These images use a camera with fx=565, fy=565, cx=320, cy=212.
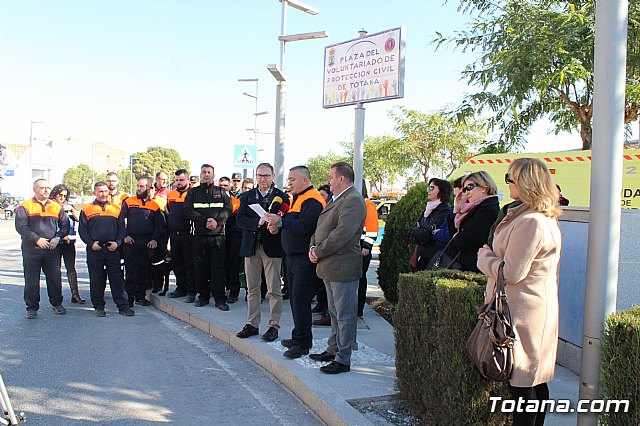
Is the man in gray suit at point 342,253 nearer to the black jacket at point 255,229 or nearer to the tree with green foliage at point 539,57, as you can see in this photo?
the black jacket at point 255,229

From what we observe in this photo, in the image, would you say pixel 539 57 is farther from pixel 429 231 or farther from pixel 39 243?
pixel 39 243

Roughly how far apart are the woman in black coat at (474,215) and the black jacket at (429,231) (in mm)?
924

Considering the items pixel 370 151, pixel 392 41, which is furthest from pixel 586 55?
pixel 370 151

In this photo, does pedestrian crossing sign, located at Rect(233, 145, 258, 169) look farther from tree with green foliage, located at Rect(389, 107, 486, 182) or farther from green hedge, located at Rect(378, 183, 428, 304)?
tree with green foliage, located at Rect(389, 107, 486, 182)

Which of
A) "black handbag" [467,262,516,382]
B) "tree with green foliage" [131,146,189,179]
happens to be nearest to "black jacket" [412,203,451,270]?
"black handbag" [467,262,516,382]

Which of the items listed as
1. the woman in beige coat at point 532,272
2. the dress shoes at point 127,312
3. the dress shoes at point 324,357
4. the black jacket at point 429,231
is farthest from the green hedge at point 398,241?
the woman in beige coat at point 532,272

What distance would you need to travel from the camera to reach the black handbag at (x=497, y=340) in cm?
313

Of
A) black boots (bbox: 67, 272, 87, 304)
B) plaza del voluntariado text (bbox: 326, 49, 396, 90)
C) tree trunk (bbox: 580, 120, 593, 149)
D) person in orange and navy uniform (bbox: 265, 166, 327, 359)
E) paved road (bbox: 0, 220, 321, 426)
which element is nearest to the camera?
paved road (bbox: 0, 220, 321, 426)

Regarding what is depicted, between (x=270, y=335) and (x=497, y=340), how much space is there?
3.78 metres

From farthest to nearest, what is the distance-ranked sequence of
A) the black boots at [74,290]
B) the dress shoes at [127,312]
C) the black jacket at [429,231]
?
1. the black boots at [74,290]
2. the dress shoes at [127,312]
3. the black jacket at [429,231]

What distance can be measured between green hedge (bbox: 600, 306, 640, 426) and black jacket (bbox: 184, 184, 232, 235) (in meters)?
6.38

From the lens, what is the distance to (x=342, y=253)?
5309 millimetres

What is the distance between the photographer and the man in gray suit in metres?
5.23

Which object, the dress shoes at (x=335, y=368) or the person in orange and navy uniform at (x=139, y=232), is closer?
the dress shoes at (x=335, y=368)
